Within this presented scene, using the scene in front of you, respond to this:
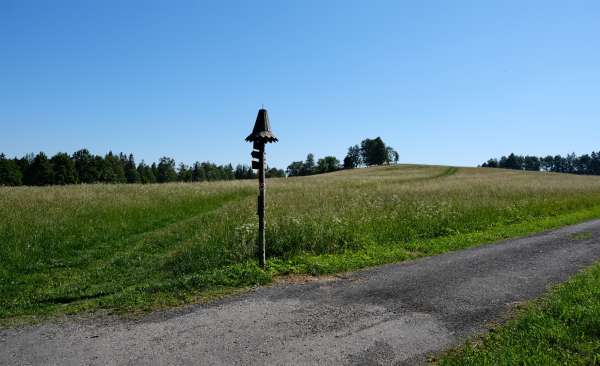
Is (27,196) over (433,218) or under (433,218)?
over

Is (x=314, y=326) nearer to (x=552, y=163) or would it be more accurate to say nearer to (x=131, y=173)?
(x=131, y=173)

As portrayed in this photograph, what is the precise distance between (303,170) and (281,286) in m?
128

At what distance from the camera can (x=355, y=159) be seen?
126812mm

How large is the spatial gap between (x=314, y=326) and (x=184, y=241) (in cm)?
813

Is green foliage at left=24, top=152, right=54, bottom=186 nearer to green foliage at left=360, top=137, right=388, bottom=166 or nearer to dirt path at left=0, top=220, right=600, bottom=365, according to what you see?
dirt path at left=0, top=220, right=600, bottom=365

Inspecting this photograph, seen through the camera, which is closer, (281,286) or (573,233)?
(281,286)

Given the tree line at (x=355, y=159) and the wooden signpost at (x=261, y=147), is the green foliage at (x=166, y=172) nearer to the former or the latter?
the tree line at (x=355, y=159)

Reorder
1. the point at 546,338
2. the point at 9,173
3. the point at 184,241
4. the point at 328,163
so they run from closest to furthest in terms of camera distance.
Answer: the point at 546,338, the point at 184,241, the point at 9,173, the point at 328,163

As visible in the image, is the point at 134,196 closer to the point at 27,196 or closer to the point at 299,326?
the point at 27,196

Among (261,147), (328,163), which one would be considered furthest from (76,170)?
(261,147)

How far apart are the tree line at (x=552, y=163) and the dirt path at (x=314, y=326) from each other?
156 m

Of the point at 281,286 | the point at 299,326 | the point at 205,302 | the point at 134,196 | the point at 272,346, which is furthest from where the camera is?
the point at 134,196

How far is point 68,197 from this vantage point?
18469 mm

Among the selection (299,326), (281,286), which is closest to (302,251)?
(281,286)
